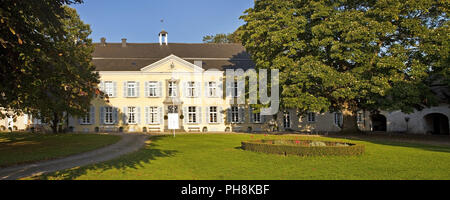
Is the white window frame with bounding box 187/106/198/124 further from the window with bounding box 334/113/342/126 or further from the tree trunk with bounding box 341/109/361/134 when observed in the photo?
the window with bounding box 334/113/342/126

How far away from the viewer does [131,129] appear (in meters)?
31.5

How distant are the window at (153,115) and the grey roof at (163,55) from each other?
14.1 ft

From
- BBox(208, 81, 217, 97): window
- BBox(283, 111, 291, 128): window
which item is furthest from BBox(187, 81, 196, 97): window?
BBox(283, 111, 291, 128): window

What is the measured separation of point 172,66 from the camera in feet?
104

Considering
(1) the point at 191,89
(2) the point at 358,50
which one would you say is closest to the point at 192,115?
(1) the point at 191,89

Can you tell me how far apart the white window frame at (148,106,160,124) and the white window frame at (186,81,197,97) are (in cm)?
360

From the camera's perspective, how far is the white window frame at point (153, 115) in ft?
104

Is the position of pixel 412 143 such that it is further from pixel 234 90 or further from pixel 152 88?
pixel 152 88

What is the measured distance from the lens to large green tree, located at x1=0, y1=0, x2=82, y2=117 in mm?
9281

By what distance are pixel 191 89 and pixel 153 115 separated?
462cm

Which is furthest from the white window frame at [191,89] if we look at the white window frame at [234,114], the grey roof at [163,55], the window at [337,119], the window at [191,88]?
the window at [337,119]

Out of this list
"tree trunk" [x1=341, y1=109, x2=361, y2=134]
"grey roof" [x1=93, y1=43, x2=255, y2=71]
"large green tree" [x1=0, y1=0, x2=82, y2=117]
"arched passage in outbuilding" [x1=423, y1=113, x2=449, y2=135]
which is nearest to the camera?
"large green tree" [x1=0, y1=0, x2=82, y2=117]

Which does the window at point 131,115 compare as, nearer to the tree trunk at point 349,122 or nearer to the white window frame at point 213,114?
the white window frame at point 213,114
